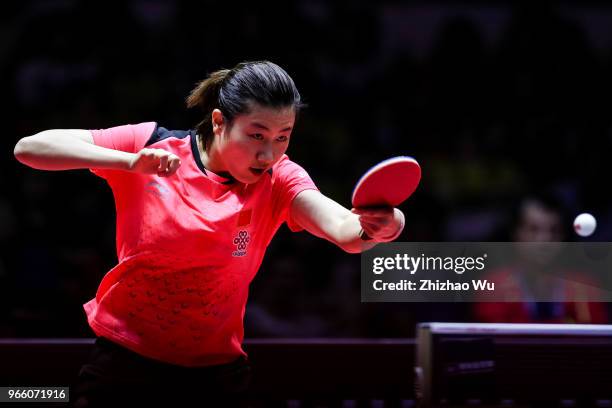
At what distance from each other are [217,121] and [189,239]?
359 mm

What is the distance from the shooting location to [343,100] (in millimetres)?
6453

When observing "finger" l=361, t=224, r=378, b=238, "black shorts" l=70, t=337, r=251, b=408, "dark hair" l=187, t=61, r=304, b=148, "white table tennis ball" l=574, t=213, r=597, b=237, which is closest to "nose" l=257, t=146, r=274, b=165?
"dark hair" l=187, t=61, r=304, b=148

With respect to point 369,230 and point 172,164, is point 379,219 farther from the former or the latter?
point 172,164

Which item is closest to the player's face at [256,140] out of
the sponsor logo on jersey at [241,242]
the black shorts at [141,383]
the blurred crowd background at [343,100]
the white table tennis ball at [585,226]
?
the sponsor logo on jersey at [241,242]

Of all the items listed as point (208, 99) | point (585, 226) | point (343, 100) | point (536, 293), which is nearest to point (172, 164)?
point (208, 99)

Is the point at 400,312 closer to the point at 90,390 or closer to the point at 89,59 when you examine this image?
the point at 90,390

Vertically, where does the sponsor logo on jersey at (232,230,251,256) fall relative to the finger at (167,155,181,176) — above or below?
below

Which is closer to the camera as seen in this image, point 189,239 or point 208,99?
point 189,239

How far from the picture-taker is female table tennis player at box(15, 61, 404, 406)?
233 centimetres

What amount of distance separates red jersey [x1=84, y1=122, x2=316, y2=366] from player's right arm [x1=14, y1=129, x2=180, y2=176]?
0.43ft

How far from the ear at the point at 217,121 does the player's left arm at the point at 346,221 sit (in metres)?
0.29

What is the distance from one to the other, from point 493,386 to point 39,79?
4.59 m

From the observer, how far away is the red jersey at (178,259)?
2340 millimetres

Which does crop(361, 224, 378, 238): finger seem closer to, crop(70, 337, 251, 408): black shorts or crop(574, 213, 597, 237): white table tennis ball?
crop(70, 337, 251, 408): black shorts
